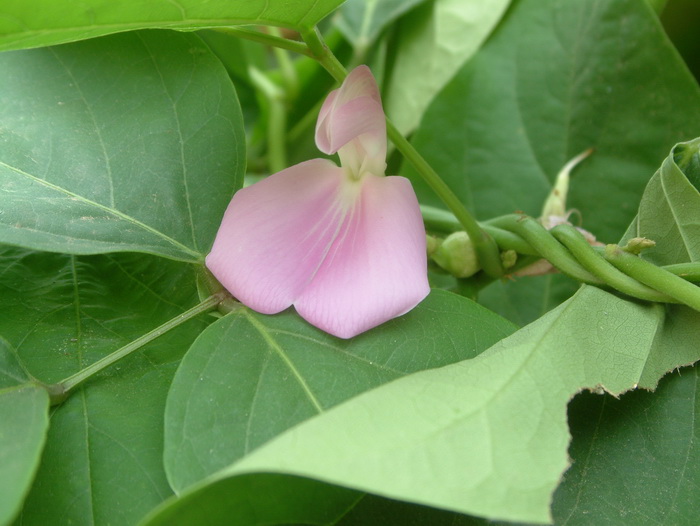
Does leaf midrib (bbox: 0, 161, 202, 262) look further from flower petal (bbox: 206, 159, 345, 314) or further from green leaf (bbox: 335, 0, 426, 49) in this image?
green leaf (bbox: 335, 0, 426, 49)

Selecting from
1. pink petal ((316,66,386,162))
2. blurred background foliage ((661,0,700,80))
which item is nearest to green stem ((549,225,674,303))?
pink petal ((316,66,386,162))

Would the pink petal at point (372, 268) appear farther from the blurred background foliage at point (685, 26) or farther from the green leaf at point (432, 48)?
the blurred background foliage at point (685, 26)

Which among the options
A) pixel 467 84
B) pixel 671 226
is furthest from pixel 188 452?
pixel 467 84

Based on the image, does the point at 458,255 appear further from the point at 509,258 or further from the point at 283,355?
the point at 283,355

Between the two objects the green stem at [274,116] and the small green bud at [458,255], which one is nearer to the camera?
the small green bud at [458,255]

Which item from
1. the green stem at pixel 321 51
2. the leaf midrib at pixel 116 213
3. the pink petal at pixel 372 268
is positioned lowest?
the pink petal at pixel 372 268

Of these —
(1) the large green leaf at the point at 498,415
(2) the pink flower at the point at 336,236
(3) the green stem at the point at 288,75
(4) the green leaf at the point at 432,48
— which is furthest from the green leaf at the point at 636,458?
(3) the green stem at the point at 288,75

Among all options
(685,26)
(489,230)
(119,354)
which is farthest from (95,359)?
(685,26)
